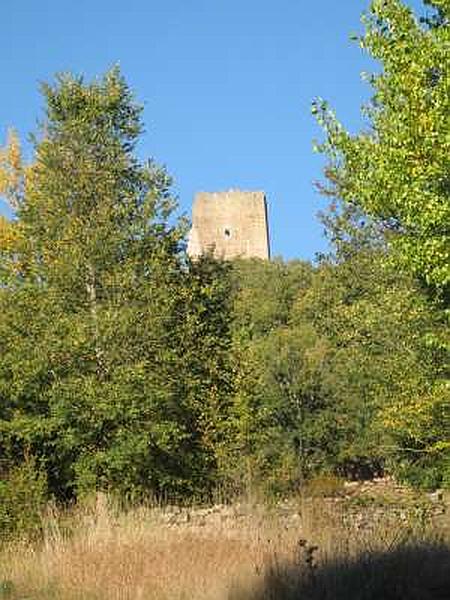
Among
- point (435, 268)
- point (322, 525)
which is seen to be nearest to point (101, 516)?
point (322, 525)

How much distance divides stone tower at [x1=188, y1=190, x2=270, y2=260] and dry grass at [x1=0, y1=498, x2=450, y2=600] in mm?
65437

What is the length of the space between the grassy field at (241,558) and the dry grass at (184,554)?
11 millimetres

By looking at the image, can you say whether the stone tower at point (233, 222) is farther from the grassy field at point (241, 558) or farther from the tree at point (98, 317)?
the grassy field at point (241, 558)

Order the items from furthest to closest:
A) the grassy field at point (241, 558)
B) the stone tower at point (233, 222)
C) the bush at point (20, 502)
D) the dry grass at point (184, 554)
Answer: the stone tower at point (233, 222) → the bush at point (20, 502) → the dry grass at point (184, 554) → the grassy field at point (241, 558)

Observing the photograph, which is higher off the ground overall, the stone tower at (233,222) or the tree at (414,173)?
the stone tower at (233,222)

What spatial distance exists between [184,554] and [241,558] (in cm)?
55

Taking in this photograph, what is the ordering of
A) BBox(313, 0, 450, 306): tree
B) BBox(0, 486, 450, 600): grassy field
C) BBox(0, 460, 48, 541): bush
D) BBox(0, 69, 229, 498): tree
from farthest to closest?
BBox(0, 69, 229, 498): tree < BBox(0, 460, 48, 541): bush < BBox(313, 0, 450, 306): tree < BBox(0, 486, 450, 600): grassy field

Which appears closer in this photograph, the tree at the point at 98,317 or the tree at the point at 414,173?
the tree at the point at 414,173

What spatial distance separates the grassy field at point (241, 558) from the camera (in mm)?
6188

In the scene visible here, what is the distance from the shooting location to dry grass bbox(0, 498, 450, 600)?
20.7ft

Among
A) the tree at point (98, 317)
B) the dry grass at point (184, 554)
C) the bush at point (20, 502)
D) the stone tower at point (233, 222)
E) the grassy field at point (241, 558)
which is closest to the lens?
the grassy field at point (241, 558)

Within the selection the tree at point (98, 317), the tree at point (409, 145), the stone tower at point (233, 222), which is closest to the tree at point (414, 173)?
the tree at point (409, 145)

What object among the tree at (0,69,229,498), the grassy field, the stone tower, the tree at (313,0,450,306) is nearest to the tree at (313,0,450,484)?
the tree at (313,0,450,306)

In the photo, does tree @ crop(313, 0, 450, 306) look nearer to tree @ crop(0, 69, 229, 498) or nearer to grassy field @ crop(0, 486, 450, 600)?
grassy field @ crop(0, 486, 450, 600)
